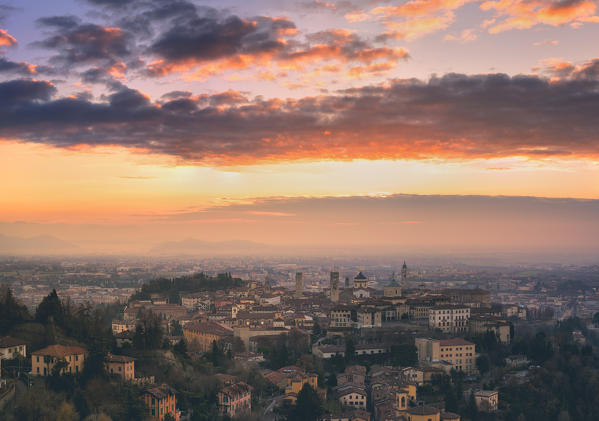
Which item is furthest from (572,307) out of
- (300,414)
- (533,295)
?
(300,414)

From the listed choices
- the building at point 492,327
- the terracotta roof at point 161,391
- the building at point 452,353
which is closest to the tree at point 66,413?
the terracotta roof at point 161,391

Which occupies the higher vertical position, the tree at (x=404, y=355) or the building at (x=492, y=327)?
the building at (x=492, y=327)

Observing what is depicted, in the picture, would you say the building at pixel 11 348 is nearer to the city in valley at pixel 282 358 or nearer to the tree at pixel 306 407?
the city in valley at pixel 282 358

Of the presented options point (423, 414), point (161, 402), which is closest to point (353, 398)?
point (423, 414)

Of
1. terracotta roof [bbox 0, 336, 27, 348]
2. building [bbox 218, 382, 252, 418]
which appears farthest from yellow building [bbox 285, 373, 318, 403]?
terracotta roof [bbox 0, 336, 27, 348]

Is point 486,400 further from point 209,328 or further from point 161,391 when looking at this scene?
point 209,328

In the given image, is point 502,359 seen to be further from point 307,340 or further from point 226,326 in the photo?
point 226,326
